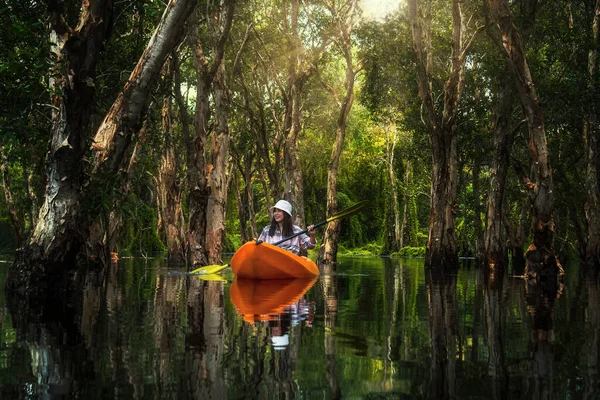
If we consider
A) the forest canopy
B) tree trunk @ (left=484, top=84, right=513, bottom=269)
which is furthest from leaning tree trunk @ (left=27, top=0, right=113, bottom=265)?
tree trunk @ (left=484, top=84, right=513, bottom=269)

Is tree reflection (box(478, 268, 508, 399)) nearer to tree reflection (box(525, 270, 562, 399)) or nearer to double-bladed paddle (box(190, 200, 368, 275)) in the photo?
tree reflection (box(525, 270, 562, 399))

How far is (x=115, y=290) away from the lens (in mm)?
12109

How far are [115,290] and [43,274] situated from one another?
273cm

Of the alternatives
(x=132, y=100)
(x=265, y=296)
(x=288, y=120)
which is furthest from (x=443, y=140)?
(x=132, y=100)

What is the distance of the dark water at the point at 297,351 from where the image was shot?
3656 mm

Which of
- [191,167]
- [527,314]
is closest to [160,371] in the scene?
[527,314]

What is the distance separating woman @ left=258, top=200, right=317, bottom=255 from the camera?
14.7m

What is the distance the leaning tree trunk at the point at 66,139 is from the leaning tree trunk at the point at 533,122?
8.53 m

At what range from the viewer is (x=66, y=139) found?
9438mm

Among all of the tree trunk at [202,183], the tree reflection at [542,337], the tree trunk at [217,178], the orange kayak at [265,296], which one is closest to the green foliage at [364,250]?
the tree trunk at [217,178]

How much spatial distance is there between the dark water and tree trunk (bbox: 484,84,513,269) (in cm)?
1556

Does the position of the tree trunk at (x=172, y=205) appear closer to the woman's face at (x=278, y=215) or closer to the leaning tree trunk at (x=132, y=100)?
the woman's face at (x=278, y=215)

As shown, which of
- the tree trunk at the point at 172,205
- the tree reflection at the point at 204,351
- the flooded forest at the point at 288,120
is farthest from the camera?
the tree trunk at the point at 172,205

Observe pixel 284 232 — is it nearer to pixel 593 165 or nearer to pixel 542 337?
pixel 542 337
